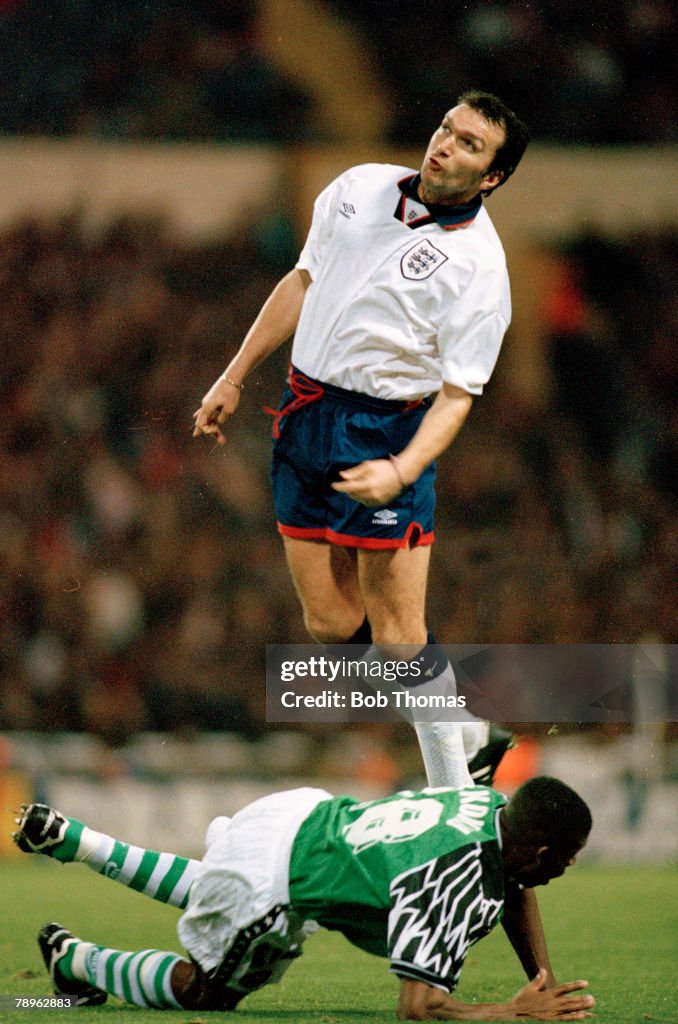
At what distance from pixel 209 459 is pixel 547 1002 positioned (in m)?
5.57

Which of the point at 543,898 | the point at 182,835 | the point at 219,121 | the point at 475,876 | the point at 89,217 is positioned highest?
the point at 219,121

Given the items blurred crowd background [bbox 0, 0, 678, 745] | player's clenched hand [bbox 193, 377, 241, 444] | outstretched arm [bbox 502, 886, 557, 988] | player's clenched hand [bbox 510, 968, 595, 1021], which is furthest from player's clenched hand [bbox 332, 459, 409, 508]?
blurred crowd background [bbox 0, 0, 678, 745]

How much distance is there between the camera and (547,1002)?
2.93 meters

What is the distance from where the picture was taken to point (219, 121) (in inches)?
333

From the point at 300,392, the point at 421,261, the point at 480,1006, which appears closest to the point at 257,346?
the point at 300,392

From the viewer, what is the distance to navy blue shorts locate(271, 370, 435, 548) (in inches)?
148

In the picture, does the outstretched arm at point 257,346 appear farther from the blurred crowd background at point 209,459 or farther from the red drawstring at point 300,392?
the blurred crowd background at point 209,459

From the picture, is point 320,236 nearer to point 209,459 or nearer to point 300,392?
point 300,392

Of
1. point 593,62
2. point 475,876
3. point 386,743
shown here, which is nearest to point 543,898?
point 386,743

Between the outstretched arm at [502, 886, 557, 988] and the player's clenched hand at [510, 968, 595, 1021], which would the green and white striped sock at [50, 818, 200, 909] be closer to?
the outstretched arm at [502, 886, 557, 988]

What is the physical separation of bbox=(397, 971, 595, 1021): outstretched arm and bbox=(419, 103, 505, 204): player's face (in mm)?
1881

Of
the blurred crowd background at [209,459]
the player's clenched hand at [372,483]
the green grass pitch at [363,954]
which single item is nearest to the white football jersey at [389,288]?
the player's clenched hand at [372,483]

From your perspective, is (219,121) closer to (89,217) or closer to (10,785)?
(89,217)

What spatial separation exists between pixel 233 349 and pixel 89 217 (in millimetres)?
1191
